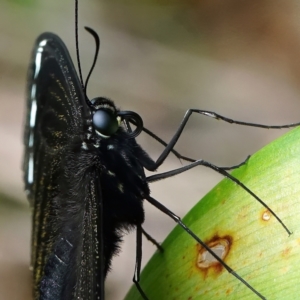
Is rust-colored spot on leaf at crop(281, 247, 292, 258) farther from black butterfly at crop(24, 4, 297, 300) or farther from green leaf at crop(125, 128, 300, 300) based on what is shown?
black butterfly at crop(24, 4, 297, 300)

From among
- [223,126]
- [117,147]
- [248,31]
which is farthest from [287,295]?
[248,31]

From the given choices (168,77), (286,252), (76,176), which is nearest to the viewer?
(286,252)

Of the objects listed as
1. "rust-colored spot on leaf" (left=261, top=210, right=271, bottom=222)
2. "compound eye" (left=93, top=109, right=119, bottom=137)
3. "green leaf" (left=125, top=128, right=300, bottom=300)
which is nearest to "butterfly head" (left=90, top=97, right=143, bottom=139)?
"compound eye" (left=93, top=109, right=119, bottom=137)

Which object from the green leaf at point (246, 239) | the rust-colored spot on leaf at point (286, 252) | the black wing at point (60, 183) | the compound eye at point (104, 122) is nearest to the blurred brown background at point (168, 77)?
the black wing at point (60, 183)

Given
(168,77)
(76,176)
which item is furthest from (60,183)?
(168,77)

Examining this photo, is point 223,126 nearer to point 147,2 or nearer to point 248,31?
point 248,31

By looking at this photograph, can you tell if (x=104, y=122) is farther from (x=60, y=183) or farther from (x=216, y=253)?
(x=216, y=253)

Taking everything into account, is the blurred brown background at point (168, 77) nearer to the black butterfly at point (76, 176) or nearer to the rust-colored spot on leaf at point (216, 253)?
the black butterfly at point (76, 176)
